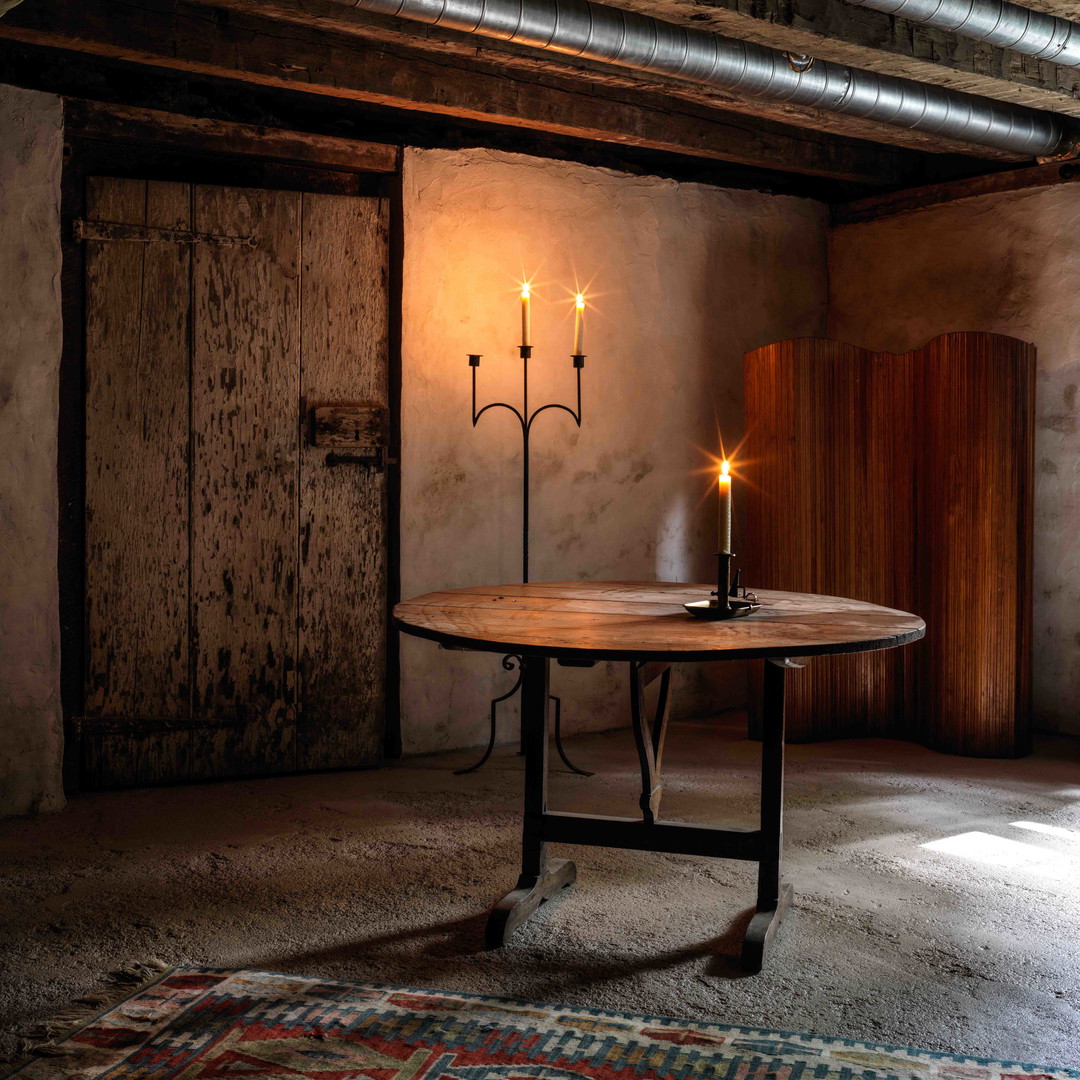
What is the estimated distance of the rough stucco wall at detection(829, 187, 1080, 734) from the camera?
407 centimetres

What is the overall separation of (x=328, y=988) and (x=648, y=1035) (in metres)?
0.63

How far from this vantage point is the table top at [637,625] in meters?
Result: 1.97

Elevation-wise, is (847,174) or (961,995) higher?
(847,174)

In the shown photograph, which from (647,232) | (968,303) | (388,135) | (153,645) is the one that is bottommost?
(153,645)

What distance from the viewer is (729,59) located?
308cm

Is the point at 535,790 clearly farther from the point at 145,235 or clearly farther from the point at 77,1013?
the point at 145,235

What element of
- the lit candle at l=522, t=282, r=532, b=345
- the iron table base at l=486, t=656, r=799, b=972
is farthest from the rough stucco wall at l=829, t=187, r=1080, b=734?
the iron table base at l=486, t=656, r=799, b=972

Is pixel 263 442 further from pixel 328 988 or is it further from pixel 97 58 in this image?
pixel 328 988

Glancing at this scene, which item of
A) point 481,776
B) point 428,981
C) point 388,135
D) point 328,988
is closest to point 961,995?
point 428,981

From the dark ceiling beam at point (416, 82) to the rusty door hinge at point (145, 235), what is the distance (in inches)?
18.6

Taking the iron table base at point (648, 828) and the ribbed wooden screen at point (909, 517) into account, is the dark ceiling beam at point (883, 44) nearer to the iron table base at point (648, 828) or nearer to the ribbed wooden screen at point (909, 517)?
the ribbed wooden screen at point (909, 517)

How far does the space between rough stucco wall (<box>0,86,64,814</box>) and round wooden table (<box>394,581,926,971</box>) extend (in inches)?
54.4

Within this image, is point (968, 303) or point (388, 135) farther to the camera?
point (968, 303)

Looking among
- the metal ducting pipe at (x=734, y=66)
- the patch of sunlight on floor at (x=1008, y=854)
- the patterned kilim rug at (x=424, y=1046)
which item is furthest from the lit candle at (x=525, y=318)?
the patterned kilim rug at (x=424, y=1046)
